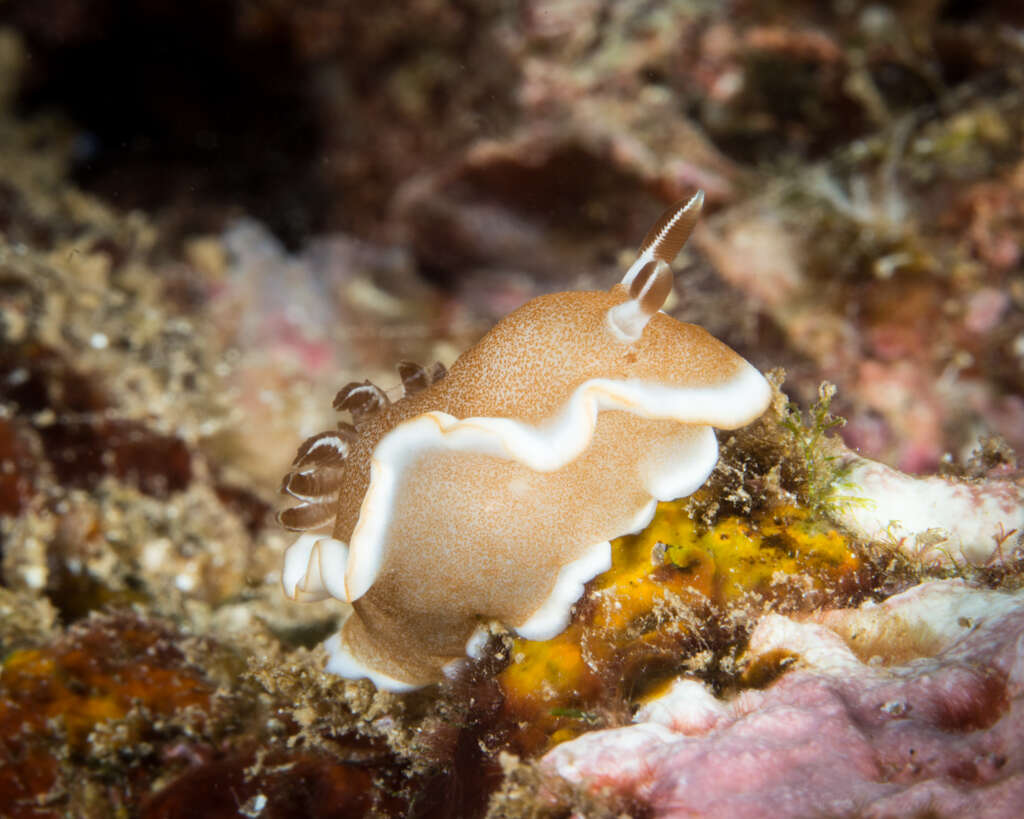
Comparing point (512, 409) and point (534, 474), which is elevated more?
point (512, 409)

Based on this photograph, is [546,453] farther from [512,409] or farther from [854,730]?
[854,730]

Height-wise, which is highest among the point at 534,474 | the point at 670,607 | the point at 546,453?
the point at 546,453

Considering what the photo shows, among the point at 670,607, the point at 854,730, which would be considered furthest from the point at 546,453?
the point at 854,730

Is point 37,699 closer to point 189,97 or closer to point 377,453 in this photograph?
point 377,453

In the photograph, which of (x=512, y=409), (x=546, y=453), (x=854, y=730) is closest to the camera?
(x=854, y=730)

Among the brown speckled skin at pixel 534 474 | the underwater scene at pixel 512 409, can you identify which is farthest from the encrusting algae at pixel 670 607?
the brown speckled skin at pixel 534 474

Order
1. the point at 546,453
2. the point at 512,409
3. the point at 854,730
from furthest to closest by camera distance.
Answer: the point at 512,409 → the point at 546,453 → the point at 854,730

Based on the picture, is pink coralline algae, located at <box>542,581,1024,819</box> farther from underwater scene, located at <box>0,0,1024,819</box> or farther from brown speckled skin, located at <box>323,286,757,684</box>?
brown speckled skin, located at <box>323,286,757,684</box>

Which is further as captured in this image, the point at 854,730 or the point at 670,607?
the point at 670,607

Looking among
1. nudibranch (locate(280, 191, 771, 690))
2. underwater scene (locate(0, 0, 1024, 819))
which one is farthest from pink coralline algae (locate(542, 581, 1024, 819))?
nudibranch (locate(280, 191, 771, 690))
